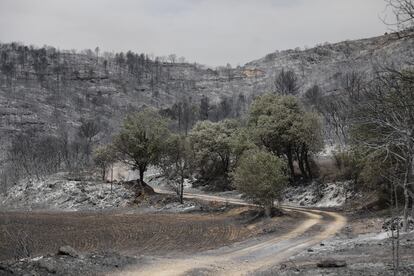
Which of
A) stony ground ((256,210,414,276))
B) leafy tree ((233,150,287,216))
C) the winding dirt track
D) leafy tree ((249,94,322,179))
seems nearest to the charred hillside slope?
leafy tree ((249,94,322,179))

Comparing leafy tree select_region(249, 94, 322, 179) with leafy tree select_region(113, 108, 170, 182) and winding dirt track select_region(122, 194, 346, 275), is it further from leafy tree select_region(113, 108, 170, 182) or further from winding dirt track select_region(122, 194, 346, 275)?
winding dirt track select_region(122, 194, 346, 275)

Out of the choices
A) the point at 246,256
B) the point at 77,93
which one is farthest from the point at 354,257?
the point at 77,93

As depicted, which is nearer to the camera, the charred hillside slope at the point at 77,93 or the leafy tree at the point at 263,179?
the leafy tree at the point at 263,179

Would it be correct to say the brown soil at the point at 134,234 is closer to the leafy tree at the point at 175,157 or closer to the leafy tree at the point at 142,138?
the leafy tree at the point at 175,157

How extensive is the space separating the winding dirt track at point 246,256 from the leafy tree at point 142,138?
2724cm

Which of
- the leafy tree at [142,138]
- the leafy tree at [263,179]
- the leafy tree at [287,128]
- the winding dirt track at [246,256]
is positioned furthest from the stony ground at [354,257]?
the leafy tree at [142,138]

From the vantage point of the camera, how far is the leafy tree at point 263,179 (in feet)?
103

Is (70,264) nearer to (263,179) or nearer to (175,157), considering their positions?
(263,179)

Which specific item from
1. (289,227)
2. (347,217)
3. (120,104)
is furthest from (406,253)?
(120,104)

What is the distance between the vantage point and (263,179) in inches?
1246

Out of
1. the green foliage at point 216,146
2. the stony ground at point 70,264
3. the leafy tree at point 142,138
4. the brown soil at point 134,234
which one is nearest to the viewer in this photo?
the stony ground at point 70,264

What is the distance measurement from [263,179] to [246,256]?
42.7 feet

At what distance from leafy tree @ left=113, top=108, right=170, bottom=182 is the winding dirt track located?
1072 inches

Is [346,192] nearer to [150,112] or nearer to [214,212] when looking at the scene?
[214,212]
